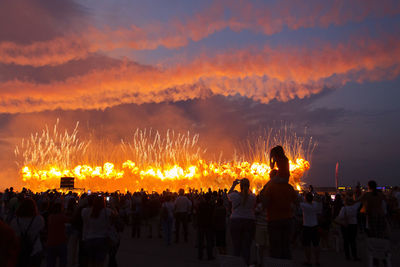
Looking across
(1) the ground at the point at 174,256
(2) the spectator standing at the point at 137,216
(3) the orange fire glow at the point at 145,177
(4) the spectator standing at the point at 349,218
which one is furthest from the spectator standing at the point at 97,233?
(3) the orange fire glow at the point at 145,177

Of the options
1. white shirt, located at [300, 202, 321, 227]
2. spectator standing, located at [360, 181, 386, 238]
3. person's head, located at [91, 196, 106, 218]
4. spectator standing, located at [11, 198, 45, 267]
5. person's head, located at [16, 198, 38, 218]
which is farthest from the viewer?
white shirt, located at [300, 202, 321, 227]

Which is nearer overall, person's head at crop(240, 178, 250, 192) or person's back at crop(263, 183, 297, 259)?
person's back at crop(263, 183, 297, 259)

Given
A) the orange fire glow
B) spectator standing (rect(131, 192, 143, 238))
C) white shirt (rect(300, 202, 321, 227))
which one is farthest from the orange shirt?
the orange fire glow

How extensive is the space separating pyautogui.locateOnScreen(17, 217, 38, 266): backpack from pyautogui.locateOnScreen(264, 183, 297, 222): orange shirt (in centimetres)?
352

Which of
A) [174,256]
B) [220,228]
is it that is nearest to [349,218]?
[220,228]

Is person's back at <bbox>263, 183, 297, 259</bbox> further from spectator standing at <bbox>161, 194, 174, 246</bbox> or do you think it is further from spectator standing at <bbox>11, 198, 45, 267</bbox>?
spectator standing at <bbox>161, 194, 174, 246</bbox>

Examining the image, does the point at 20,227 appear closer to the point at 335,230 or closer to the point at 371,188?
the point at 371,188

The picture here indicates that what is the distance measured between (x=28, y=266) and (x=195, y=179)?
8376 cm

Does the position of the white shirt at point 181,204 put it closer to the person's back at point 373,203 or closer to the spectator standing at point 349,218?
the spectator standing at point 349,218

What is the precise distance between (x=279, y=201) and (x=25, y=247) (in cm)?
377

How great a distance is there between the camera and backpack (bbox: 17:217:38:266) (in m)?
5.08

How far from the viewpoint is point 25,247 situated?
5301 mm

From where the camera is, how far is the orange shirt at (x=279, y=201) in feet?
16.0

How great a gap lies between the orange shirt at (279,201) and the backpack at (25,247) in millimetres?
3522
